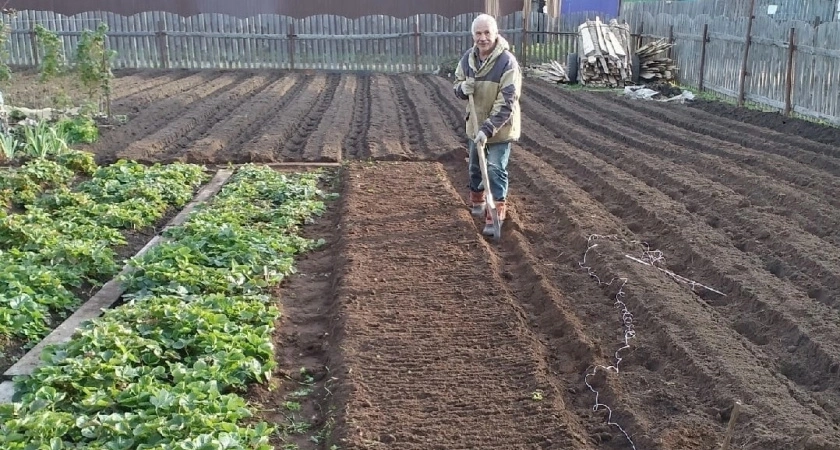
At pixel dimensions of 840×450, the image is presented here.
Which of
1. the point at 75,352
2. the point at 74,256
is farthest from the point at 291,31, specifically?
the point at 75,352

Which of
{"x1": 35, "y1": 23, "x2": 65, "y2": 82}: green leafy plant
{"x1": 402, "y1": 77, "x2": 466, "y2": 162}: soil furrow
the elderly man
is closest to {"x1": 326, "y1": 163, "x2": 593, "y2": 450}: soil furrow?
the elderly man

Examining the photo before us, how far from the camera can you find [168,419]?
3.80 meters

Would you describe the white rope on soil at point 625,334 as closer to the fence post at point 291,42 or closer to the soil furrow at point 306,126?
the soil furrow at point 306,126

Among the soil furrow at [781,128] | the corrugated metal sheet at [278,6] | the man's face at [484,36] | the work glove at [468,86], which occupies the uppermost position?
the corrugated metal sheet at [278,6]

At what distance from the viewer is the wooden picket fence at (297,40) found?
23.4 meters

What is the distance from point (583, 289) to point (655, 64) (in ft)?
49.2

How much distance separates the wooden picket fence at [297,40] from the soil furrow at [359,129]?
16.4 ft

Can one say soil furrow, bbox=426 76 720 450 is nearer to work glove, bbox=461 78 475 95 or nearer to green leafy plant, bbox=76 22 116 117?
work glove, bbox=461 78 475 95

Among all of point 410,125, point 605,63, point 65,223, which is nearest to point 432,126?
point 410,125

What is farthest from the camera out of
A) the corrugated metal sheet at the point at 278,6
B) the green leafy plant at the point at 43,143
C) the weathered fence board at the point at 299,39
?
the corrugated metal sheet at the point at 278,6

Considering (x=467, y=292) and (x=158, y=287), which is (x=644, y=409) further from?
(x=158, y=287)

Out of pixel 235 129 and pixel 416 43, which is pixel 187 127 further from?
pixel 416 43

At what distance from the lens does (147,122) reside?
13133mm

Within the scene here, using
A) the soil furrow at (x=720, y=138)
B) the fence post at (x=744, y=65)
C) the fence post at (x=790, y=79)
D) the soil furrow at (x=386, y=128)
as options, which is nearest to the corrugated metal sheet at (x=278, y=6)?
the soil furrow at (x=386, y=128)
